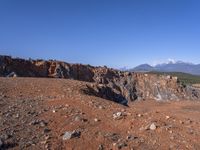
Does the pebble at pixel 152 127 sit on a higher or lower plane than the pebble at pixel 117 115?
lower

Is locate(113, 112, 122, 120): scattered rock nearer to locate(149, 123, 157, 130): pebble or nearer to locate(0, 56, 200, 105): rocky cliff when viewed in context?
locate(149, 123, 157, 130): pebble

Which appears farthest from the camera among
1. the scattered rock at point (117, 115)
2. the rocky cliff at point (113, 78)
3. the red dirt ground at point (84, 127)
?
the rocky cliff at point (113, 78)

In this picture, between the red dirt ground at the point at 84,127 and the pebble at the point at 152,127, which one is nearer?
the red dirt ground at the point at 84,127

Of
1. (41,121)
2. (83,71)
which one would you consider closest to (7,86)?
(41,121)

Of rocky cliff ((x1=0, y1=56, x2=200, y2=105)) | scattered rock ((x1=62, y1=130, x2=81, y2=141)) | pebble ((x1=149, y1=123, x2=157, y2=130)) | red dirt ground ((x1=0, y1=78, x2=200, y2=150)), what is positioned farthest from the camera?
rocky cliff ((x1=0, y1=56, x2=200, y2=105))

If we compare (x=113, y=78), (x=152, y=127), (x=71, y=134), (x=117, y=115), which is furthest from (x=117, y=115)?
(x=113, y=78)

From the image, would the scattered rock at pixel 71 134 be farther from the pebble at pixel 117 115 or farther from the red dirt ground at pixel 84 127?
the pebble at pixel 117 115

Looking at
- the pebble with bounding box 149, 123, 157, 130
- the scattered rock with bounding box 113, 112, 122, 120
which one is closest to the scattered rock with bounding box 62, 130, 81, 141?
the scattered rock with bounding box 113, 112, 122, 120

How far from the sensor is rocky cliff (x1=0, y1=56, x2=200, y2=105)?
119 ft

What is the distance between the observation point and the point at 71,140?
1160 cm

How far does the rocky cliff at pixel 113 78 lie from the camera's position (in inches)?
1432

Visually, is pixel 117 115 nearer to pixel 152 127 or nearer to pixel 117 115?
pixel 117 115

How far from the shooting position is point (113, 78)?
45906 millimetres

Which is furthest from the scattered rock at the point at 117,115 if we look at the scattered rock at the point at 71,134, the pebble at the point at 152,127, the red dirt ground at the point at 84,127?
the scattered rock at the point at 71,134
